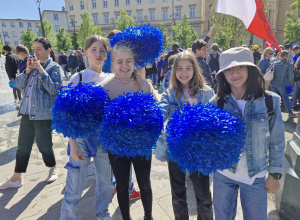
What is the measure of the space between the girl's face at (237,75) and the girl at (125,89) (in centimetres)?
71

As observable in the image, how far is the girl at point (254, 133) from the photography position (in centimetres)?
159

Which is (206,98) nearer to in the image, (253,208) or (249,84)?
(249,84)

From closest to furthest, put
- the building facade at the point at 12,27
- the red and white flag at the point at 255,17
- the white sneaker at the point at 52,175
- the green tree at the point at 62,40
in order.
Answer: the red and white flag at the point at 255,17
the white sneaker at the point at 52,175
the green tree at the point at 62,40
the building facade at the point at 12,27

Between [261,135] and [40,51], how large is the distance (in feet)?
9.22

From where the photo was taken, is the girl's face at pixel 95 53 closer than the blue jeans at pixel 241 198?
No

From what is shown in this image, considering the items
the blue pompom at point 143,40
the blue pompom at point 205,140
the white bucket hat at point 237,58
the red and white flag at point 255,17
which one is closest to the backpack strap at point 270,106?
the white bucket hat at point 237,58

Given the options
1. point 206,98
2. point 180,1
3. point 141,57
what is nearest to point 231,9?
point 206,98

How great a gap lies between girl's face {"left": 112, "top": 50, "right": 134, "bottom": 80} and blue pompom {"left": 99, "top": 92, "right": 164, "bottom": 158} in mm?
394

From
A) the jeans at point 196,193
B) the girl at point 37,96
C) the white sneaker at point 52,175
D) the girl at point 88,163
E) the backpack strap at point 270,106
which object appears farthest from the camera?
the white sneaker at point 52,175

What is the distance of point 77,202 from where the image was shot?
216 cm

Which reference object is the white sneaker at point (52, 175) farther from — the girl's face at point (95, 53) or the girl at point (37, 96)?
the girl's face at point (95, 53)

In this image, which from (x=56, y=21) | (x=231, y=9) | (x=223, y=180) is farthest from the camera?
(x=56, y=21)

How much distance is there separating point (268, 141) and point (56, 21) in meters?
71.6

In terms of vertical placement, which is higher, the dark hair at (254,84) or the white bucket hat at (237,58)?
the white bucket hat at (237,58)
